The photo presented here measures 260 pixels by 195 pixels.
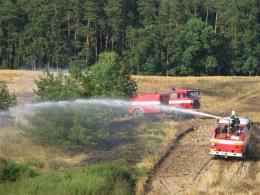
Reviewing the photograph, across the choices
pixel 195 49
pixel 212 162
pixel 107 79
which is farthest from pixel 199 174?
pixel 195 49

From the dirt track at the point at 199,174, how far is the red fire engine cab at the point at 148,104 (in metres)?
9.02

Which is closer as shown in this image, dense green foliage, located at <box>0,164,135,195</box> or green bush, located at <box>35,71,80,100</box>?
dense green foliage, located at <box>0,164,135,195</box>

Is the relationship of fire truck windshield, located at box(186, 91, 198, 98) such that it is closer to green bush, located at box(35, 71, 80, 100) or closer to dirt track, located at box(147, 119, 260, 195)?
dirt track, located at box(147, 119, 260, 195)

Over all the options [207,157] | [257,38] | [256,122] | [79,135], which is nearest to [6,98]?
[79,135]

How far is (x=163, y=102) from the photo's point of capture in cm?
4056

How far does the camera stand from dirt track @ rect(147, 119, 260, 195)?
76.1 ft

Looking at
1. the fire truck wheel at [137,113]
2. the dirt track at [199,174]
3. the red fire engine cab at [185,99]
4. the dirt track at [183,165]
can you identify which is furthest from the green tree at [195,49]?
the dirt track at [199,174]

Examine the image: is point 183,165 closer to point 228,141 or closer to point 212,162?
point 212,162

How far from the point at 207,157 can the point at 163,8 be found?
6363 centimetres

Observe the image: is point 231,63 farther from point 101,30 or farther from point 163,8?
point 101,30

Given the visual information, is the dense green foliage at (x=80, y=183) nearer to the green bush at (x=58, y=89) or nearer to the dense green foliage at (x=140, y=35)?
the green bush at (x=58, y=89)

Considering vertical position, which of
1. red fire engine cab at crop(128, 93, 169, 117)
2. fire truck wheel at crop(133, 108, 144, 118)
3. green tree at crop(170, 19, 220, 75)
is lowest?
fire truck wheel at crop(133, 108, 144, 118)

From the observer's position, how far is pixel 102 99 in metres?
31.7

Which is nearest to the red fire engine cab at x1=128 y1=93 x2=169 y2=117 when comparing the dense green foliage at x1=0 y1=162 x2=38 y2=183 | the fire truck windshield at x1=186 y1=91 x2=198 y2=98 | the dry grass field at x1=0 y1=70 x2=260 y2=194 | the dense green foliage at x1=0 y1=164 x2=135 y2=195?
the fire truck windshield at x1=186 y1=91 x2=198 y2=98
